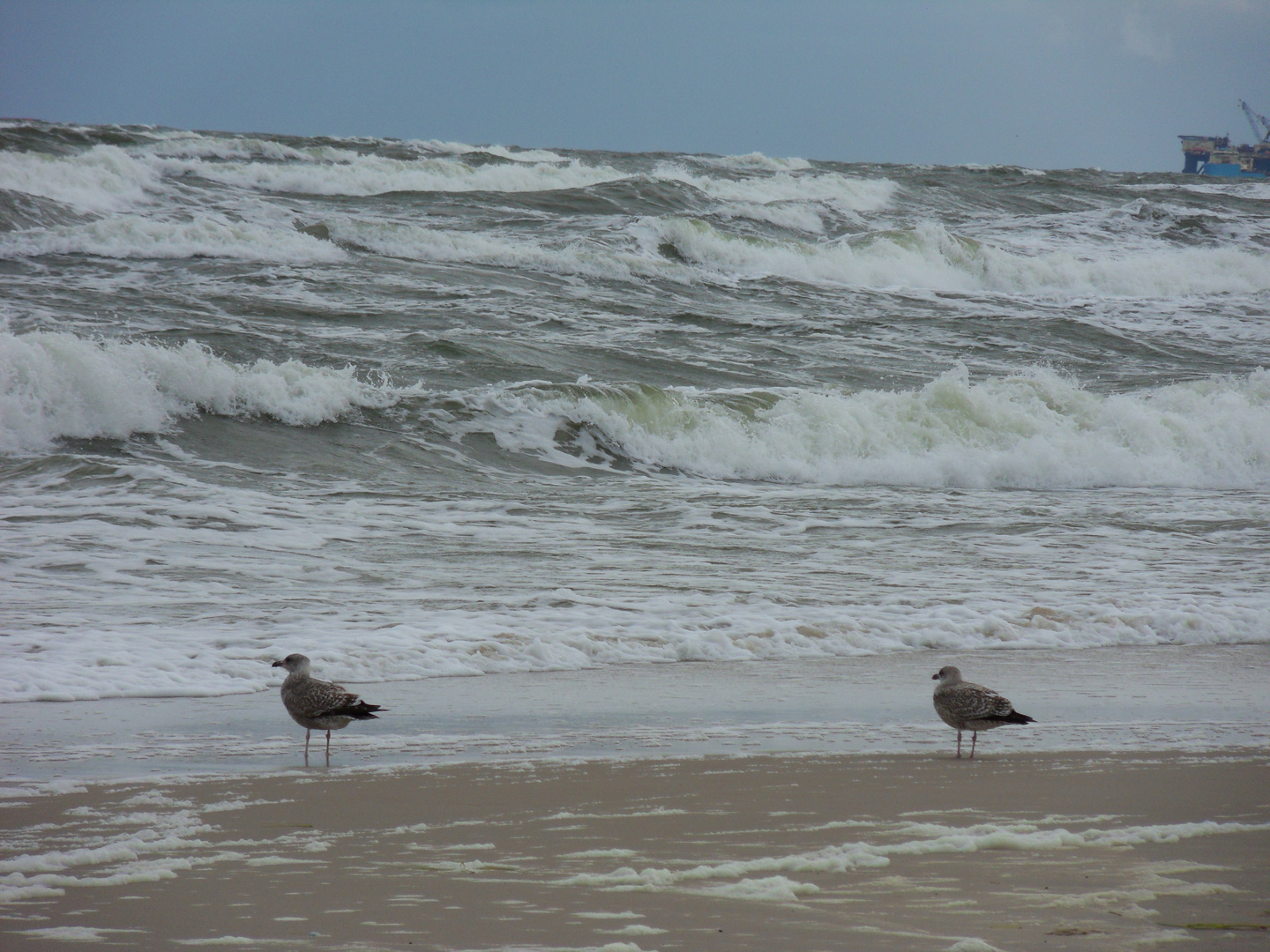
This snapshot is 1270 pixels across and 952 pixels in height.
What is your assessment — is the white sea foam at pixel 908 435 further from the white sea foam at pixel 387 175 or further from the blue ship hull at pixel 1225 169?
the blue ship hull at pixel 1225 169

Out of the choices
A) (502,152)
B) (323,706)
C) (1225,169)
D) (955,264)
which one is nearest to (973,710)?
(323,706)

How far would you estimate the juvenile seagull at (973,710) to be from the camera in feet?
15.1

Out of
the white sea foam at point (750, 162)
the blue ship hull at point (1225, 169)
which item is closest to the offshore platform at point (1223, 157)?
the blue ship hull at point (1225, 169)

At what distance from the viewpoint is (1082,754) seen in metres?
4.50

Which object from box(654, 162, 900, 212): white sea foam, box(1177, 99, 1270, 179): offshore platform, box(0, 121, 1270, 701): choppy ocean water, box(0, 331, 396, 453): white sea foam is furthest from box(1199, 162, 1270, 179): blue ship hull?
Answer: box(0, 331, 396, 453): white sea foam

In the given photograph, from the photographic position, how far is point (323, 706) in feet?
14.5

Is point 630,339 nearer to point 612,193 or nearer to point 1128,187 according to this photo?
point 612,193

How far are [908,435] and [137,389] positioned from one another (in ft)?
26.8

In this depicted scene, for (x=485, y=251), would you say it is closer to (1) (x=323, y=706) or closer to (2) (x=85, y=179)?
(2) (x=85, y=179)

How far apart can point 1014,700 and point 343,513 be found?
5.59 m

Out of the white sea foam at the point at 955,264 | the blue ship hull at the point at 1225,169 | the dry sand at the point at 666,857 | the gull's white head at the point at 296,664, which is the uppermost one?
the blue ship hull at the point at 1225,169

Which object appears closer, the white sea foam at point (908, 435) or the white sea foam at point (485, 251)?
the white sea foam at point (908, 435)

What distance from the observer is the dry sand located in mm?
2654

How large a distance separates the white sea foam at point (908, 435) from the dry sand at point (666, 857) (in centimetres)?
789
